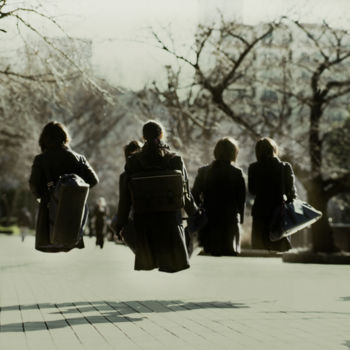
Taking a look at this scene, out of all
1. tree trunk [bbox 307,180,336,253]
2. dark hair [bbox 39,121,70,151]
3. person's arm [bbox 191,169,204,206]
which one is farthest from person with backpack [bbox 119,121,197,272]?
tree trunk [bbox 307,180,336,253]

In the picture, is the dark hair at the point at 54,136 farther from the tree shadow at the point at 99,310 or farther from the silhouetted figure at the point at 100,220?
the silhouetted figure at the point at 100,220

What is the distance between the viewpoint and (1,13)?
13852 millimetres

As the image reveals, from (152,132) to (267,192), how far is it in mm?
2447

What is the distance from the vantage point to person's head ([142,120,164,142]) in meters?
8.73

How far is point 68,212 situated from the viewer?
9094 millimetres

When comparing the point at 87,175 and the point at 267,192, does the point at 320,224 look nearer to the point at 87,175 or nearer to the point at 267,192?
the point at 267,192

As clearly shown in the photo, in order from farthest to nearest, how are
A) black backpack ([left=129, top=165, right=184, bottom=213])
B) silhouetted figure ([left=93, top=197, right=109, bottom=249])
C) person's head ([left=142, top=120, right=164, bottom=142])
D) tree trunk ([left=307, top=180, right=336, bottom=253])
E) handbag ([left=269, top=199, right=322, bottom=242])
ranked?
silhouetted figure ([left=93, top=197, right=109, bottom=249])
tree trunk ([left=307, top=180, right=336, bottom=253])
handbag ([left=269, top=199, right=322, bottom=242])
person's head ([left=142, top=120, right=164, bottom=142])
black backpack ([left=129, top=165, right=184, bottom=213])

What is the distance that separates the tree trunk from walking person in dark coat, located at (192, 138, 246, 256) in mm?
14647

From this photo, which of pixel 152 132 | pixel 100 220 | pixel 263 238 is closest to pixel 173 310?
pixel 263 238

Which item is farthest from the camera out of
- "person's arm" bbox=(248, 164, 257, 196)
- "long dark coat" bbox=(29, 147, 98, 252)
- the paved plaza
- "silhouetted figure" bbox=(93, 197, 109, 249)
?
"silhouetted figure" bbox=(93, 197, 109, 249)

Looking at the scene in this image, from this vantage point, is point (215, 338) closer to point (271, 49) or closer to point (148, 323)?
point (148, 323)

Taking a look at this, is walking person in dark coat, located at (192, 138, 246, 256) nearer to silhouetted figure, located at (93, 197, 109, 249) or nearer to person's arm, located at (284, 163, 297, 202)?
person's arm, located at (284, 163, 297, 202)

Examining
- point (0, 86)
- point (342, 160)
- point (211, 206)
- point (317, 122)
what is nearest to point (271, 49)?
point (317, 122)

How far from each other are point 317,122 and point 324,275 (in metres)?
7.13
